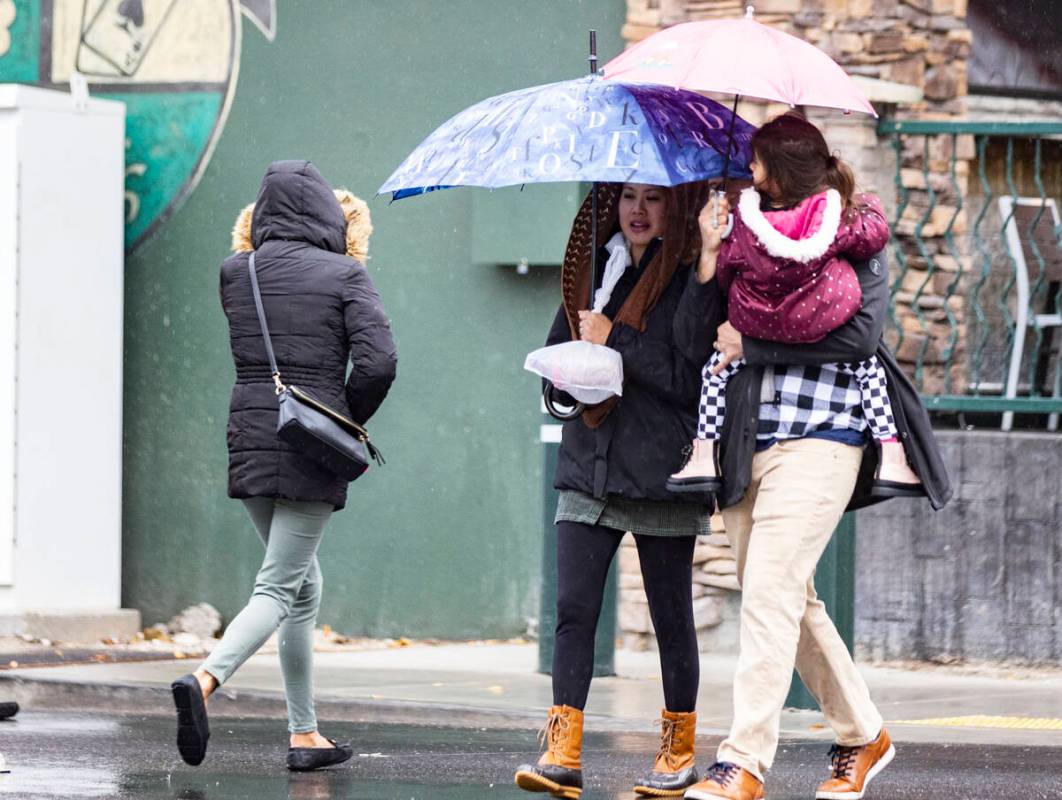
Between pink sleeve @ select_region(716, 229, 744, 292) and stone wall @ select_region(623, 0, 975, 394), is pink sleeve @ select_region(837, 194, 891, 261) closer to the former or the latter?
pink sleeve @ select_region(716, 229, 744, 292)

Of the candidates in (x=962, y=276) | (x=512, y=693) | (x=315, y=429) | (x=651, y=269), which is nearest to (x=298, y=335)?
(x=315, y=429)

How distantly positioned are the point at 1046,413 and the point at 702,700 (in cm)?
233

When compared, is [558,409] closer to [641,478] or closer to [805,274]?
[641,478]

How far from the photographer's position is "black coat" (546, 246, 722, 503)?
5.43 metres

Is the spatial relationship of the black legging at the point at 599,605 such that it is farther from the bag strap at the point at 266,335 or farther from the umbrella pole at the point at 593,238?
the bag strap at the point at 266,335

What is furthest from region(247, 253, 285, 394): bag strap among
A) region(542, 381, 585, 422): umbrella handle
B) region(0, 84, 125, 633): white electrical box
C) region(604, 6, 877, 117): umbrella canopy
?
region(0, 84, 125, 633): white electrical box

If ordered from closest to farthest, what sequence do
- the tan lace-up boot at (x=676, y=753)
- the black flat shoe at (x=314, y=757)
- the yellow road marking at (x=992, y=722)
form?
the tan lace-up boot at (x=676, y=753)
the black flat shoe at (x=314, y=757)
the yellow road marking at (x=992, y=722)

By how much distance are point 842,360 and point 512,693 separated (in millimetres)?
3026

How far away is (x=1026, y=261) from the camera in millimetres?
8789

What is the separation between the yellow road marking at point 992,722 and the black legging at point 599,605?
1.76 metres

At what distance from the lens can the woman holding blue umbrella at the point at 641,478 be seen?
17.8 feet

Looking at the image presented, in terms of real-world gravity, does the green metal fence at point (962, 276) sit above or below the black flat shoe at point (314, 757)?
above

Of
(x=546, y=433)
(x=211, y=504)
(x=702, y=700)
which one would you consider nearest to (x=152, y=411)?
Answer: (x=211, y=504)

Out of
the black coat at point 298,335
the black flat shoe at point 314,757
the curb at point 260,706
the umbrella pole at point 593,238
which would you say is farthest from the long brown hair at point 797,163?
the curb at point 260,706
